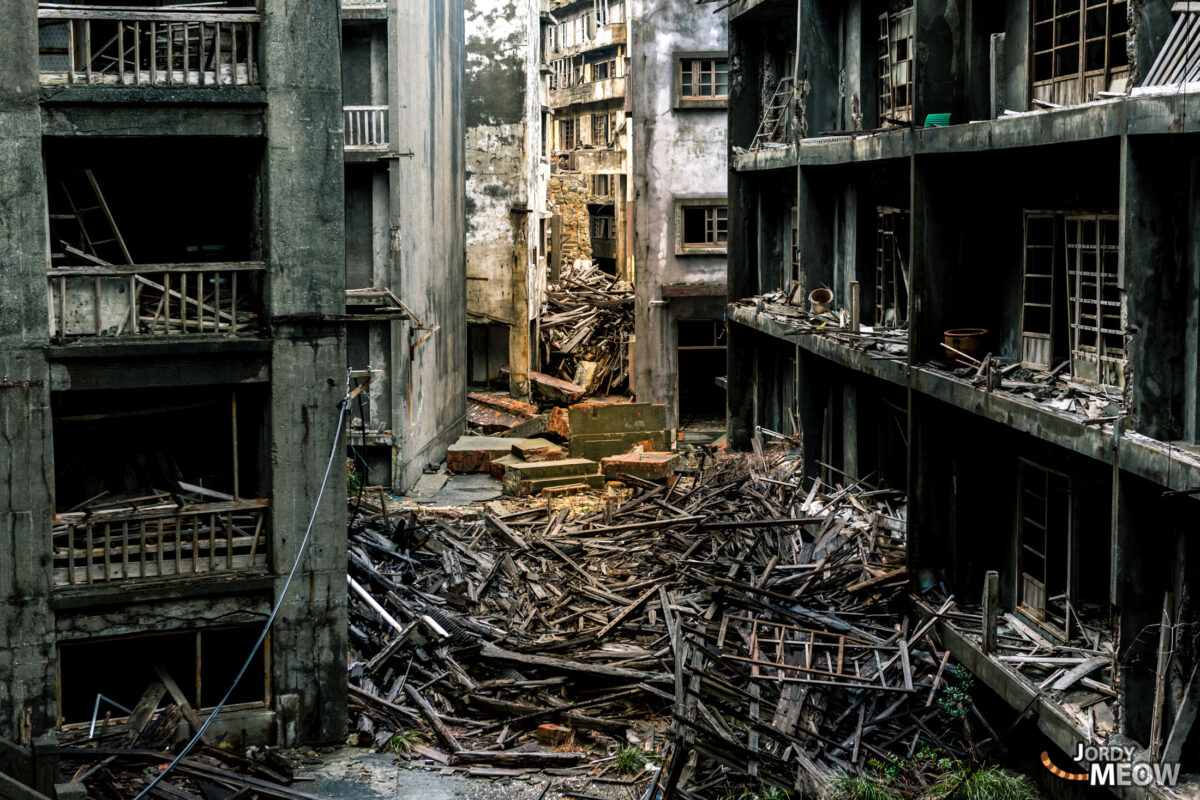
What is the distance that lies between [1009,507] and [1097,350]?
9.81ft

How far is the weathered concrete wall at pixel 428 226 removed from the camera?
1060 inches

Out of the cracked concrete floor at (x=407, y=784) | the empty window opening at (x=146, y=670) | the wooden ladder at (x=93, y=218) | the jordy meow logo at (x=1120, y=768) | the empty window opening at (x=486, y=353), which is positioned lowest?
the cracked concrete floor at (x=407, y=784)

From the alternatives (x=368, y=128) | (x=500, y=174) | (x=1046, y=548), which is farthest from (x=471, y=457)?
(x=1046, y=548)

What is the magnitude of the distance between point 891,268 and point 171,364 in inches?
442

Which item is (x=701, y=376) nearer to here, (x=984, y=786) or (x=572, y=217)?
(x=572, y=217)

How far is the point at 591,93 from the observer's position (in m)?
64.1

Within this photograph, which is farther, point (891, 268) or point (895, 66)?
Result: point (891, 268)

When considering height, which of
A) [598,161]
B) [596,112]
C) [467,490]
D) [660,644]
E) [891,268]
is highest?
[596,112]

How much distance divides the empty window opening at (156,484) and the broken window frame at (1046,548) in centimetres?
893

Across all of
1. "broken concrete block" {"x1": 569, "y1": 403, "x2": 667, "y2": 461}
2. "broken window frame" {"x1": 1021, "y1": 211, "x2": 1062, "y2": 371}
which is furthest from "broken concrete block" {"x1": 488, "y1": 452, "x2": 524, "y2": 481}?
Result: "broken window frame" {"x1": 1021, "y1": 211, "x2": 1062, "y2": 371}

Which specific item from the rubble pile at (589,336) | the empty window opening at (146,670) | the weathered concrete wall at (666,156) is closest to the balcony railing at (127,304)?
the empty window opening at (146,670)

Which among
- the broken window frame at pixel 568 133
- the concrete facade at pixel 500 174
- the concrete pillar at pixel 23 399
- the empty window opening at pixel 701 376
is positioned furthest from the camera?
the broken window frame at pixel 568 133

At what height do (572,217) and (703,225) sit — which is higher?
(572,217)

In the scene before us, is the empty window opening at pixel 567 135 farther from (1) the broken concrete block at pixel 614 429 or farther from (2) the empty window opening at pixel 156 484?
(2) the empty window opening at pixel 156 484
